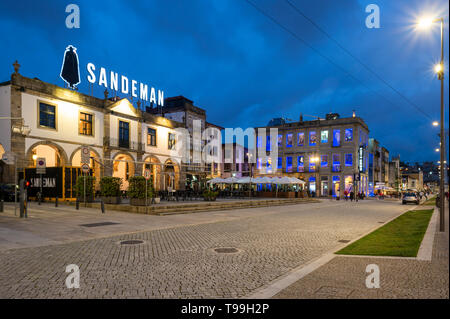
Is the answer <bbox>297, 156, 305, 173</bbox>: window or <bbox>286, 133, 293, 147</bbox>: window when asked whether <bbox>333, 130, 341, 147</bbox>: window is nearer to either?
<bbox>297, 156, 305, 173</bbox>: window

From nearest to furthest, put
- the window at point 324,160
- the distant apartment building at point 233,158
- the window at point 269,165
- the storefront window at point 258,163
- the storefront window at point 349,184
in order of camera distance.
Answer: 1. the storefront window at point 349,184
2. the window at point 324,160
3. the window at point 269,165
4. the storefront window at point 258,163
5. the distant apartment building at point 233,158

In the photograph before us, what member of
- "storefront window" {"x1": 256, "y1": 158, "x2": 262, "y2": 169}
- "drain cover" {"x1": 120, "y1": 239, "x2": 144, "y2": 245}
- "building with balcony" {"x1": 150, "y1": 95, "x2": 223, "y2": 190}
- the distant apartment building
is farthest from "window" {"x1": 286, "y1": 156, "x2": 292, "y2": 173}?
"drain cover" {"x1": 120, "y1": 239, "x2": 144, "y2": 245}

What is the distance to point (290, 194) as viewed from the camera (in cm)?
3631

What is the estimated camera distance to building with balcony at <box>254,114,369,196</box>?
48.3m

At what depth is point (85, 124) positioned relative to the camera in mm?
30531

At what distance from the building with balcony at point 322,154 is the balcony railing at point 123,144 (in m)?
24.7

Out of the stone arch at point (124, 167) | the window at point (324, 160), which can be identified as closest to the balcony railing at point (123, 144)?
the stone arch at point (124, 167)

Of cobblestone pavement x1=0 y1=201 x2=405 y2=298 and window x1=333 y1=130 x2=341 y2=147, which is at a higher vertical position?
window x1=333 y1=130 x2=341 y2=147

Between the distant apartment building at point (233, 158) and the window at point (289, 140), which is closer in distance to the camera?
the window at point (289, 140)

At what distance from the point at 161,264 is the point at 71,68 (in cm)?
3060

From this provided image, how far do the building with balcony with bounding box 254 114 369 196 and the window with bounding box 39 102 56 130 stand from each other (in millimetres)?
35046

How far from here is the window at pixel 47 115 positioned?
26234 mm

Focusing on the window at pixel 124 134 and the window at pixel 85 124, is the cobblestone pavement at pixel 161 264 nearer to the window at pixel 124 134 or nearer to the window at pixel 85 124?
the window at pixel 85 124

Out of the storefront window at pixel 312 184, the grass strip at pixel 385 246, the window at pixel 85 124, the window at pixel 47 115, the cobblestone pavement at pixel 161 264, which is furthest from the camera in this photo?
the storefront window at pixel 312 184
